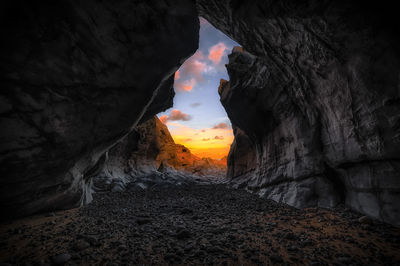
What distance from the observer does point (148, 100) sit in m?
6.90

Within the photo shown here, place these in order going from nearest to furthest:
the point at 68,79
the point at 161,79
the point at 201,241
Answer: the point at 201,241, the point at 68,79, the point at 161,79

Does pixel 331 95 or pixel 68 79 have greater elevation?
pixel 331 95

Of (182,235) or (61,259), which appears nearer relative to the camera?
(61,259)

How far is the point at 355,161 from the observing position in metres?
4.65

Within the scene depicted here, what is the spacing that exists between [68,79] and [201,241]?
5.43m

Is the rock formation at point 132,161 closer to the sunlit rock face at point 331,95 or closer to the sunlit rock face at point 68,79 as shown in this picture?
the sunlit rock face at point 68,79

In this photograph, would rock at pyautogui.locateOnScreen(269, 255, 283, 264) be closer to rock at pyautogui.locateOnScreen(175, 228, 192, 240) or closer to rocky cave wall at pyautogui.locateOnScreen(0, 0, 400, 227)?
rock at pyautogui.locateOnScreen(175, 228, 192, 240)

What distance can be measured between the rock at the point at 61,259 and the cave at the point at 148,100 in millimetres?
18

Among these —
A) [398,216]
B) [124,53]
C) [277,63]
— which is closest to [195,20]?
[124,53]

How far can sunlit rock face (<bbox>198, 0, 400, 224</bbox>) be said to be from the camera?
3.56 m

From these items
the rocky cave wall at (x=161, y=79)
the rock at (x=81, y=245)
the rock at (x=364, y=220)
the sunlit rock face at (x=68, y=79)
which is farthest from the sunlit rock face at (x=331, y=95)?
the rock at (x=81, y=245)

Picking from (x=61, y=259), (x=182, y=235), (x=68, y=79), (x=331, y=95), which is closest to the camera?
(x=61, y=259)

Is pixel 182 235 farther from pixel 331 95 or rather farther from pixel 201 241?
pixel 331 95

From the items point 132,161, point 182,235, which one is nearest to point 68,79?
point 182,235
